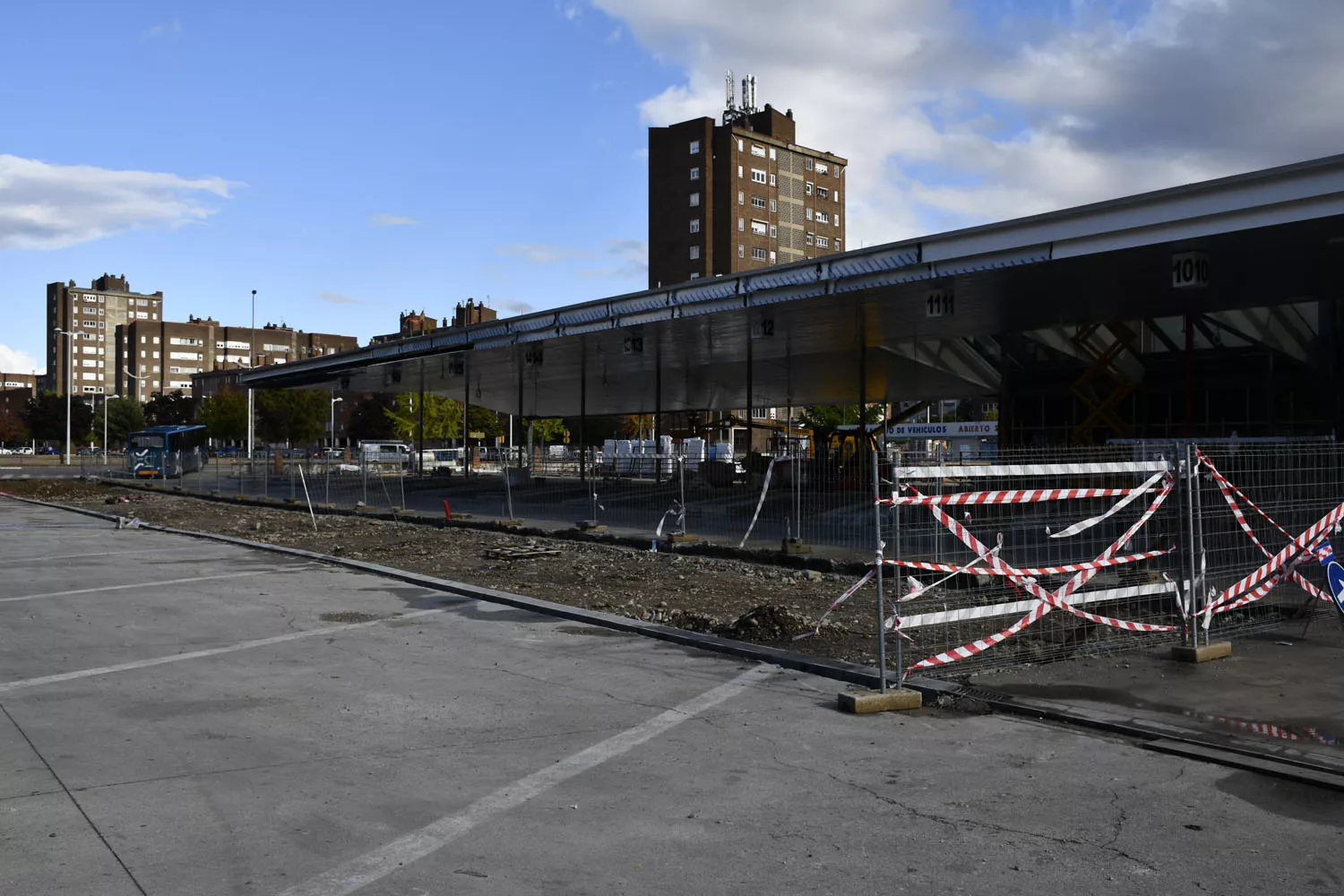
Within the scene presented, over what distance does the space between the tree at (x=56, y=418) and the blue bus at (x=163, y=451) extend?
5421 cm

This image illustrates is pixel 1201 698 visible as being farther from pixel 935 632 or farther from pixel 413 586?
pixel 413 586

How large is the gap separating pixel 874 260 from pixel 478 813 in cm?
1690

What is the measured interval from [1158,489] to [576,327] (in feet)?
69.1

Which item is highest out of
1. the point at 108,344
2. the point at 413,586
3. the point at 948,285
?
the point at 108,344

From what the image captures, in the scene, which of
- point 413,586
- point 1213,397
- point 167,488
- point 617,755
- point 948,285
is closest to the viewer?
point 617,755

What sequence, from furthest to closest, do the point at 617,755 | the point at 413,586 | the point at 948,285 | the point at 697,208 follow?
the point at 697,208 < the point at 948,285 < the point at 413,586 < the point at 617,755

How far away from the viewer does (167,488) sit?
1687 inches

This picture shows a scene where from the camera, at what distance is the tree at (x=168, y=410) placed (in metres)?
120

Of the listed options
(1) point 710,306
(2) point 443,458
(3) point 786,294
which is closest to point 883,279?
(3) point 786,294

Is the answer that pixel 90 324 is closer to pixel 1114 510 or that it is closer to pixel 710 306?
pixel 710 306

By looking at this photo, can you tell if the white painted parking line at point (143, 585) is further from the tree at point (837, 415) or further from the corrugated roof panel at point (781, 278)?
the tree at point (837, 415)

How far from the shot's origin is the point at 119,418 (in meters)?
112

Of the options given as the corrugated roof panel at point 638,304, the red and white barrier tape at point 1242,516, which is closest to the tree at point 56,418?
the corrugated roof panel at point 638,304

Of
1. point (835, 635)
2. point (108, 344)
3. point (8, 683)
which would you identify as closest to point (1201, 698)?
point (835, 635)
